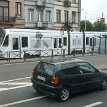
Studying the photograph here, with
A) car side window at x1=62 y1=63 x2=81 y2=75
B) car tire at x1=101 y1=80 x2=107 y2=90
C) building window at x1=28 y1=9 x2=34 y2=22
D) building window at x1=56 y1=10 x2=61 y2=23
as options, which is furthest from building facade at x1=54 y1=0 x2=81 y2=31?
car side window at x1=62 y1=63 x2=81 y2=75

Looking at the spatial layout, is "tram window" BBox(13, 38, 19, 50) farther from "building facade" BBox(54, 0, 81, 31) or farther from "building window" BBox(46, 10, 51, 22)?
"building facade" BBox(54, 0, 81, 31)

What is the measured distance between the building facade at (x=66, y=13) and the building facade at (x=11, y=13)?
25.9ft

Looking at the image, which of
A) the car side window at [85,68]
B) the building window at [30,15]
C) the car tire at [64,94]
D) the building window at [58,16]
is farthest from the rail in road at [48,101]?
the building window at [58,16]

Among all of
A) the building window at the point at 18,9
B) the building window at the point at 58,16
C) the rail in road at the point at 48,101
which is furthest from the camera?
the building window at the point at 58,16

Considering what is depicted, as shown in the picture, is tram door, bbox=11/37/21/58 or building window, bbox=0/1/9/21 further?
building window, bbox=0/1/9/21

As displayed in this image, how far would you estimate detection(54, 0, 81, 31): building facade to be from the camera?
51.4m

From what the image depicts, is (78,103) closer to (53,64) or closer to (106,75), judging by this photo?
(53,64)

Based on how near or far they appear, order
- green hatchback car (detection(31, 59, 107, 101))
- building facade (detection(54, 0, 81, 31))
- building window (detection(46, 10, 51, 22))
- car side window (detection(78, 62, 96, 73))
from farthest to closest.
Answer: building facade (detection(54, 0, 81, 31))
building window (detection(46, 10, 51, 22))
car side window (detection(78, 62, 96, 73))
green hatchback car (detection(31, 59, 107, 101))

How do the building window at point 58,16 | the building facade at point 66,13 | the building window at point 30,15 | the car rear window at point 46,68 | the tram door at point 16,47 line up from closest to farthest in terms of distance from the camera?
the car rear window at point 46,68 → the tram door at point 16,47 → the building window at point 30,15 → the building facade at point 66,13 → the building window at point 58,16

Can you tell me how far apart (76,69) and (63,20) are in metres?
41.7

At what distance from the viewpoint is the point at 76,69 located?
11633 millimetres

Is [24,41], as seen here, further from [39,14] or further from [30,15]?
[39,14]

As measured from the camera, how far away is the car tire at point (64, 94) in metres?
10.9

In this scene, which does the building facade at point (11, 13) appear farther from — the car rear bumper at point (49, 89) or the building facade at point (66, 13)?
the car rear bumper at point (49, 89)
